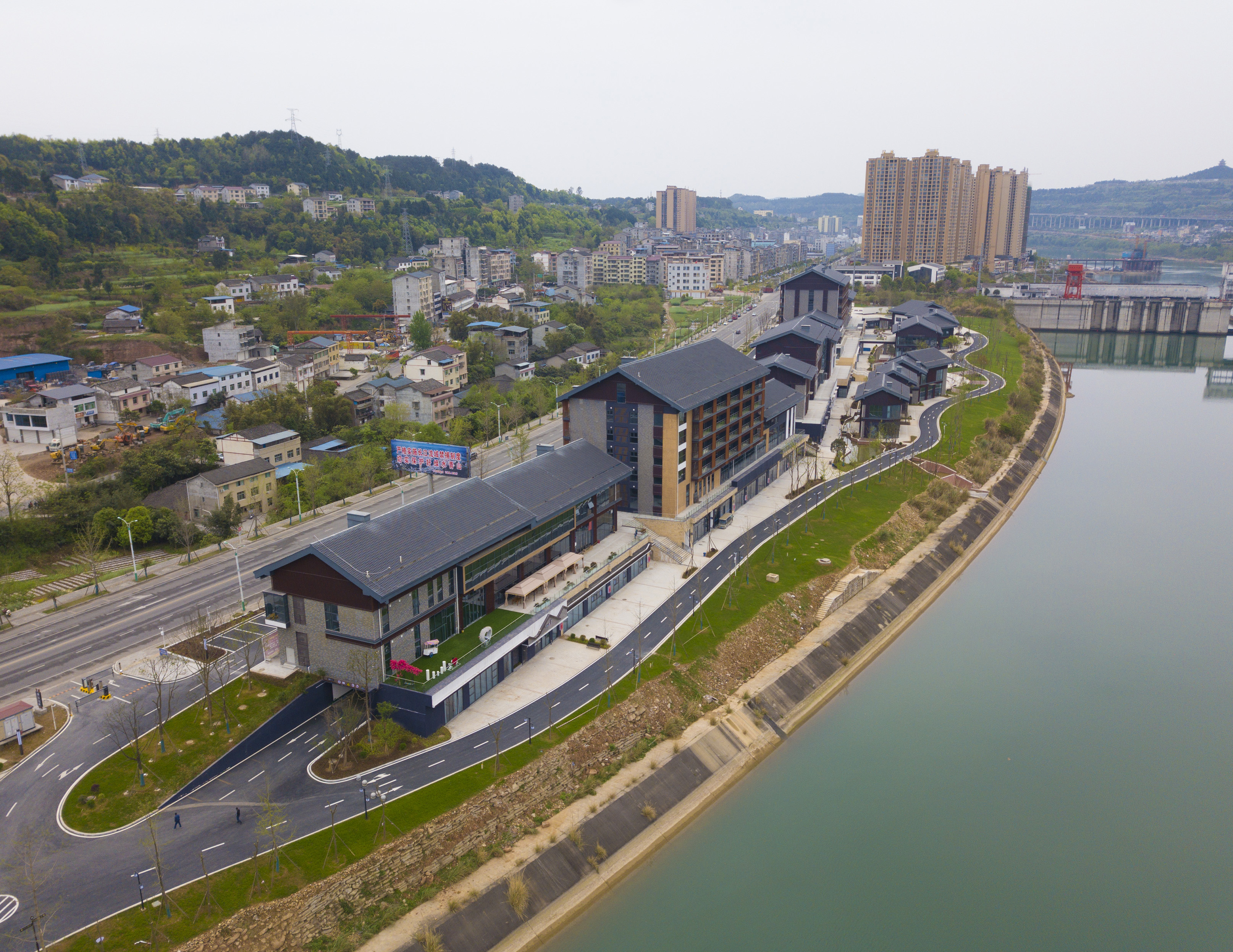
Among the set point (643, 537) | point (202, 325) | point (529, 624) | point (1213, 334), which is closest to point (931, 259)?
point (1213, 334)

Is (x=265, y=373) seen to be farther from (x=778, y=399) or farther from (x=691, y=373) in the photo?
(x=778, y=399)

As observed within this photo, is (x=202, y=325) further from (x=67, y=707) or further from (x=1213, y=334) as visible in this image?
(x=1213, y=334)

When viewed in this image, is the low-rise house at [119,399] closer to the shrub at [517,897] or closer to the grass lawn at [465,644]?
the grass lawn at [465,644]

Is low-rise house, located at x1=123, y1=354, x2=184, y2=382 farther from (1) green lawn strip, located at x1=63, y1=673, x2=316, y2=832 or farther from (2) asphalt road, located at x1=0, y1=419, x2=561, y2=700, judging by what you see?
(1) green lawn strip, located at x1=63, y1=673, x2=316, y2=832

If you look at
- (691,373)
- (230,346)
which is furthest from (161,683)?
(230,346)

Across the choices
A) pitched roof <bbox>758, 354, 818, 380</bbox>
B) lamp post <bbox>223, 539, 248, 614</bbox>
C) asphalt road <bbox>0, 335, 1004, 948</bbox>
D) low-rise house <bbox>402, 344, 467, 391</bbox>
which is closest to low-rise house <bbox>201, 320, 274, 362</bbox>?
low-rise house <bbox>402, 344, 467, 391</bbox>

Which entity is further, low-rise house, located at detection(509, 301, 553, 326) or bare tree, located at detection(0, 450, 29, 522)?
low-rise house, located at detection(509, 301, 553, 326)

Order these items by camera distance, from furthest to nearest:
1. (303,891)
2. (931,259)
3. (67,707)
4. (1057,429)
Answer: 1. (931,259)
2. (1057,429)
3. (67,707)
4. (303,891)
